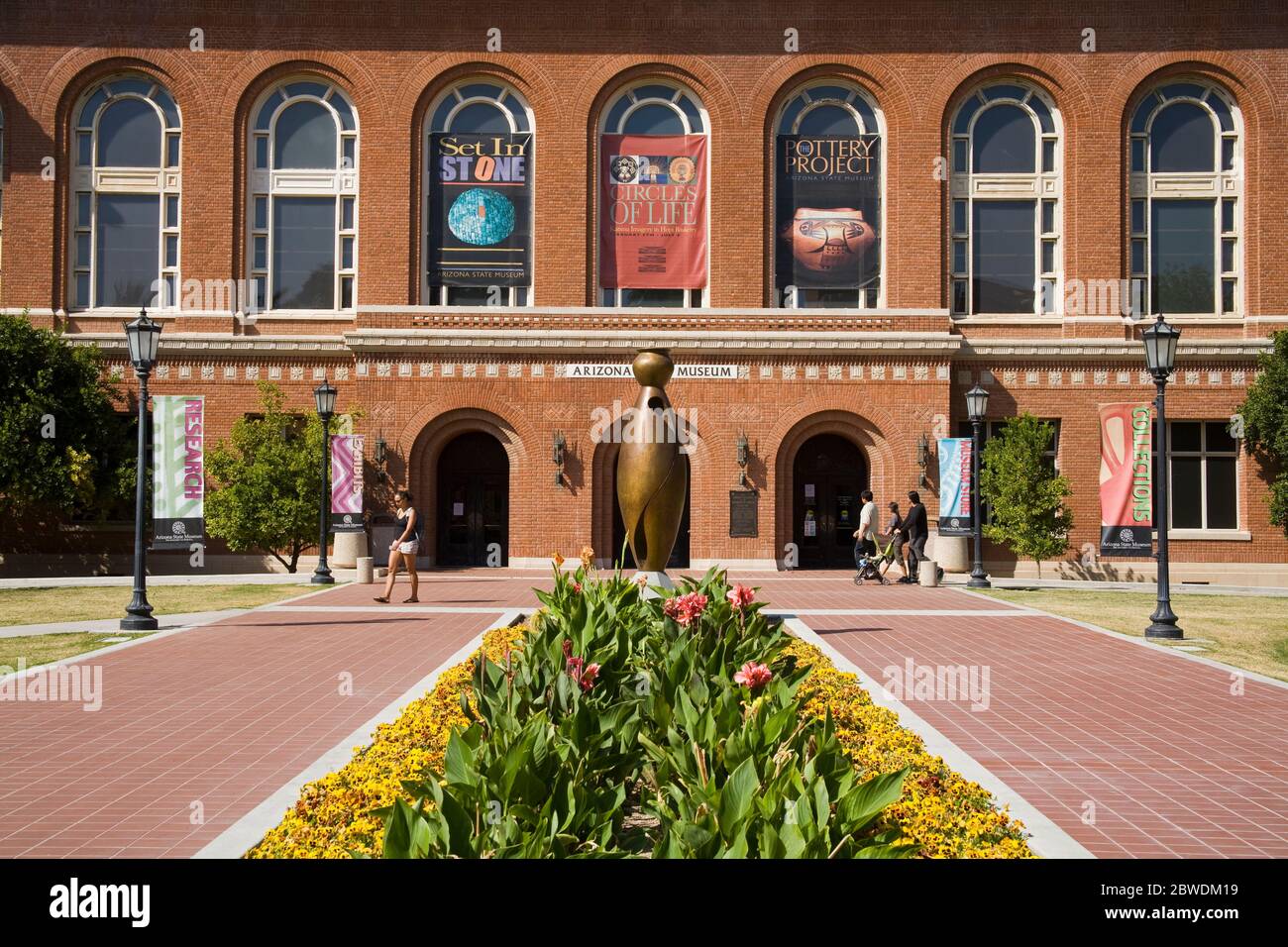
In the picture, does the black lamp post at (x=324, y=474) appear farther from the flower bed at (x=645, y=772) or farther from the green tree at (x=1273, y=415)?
the green tree at (x=1273, y=415)

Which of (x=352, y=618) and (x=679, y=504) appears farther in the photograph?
(x=352, y=618)

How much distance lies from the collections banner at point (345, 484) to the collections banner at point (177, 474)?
3.87 meters

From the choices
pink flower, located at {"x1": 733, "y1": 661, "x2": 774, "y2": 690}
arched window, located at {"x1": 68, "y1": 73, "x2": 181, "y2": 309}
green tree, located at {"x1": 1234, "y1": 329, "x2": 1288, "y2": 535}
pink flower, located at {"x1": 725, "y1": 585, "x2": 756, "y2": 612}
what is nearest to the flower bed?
pink flower, located at {"x1": 733, "y1": 661, "x2": 774, "y2": 690}

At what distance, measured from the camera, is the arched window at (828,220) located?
26.2m

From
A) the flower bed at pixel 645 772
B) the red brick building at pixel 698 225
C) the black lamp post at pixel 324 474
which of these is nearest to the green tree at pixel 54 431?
the red brick building at pixel 698 225

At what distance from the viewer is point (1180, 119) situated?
26594 mm

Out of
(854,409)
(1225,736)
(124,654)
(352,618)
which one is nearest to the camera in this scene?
(1225,736)

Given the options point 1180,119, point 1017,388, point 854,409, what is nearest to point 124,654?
point 854,409

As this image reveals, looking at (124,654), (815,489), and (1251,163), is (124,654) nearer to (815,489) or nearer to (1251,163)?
(815,489)

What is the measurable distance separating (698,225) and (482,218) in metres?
5.82

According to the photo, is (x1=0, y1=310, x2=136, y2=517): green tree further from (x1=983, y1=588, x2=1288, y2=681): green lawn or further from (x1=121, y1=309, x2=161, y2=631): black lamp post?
(x1=983, y1=588, x2=1288, y2=681): green lawn
